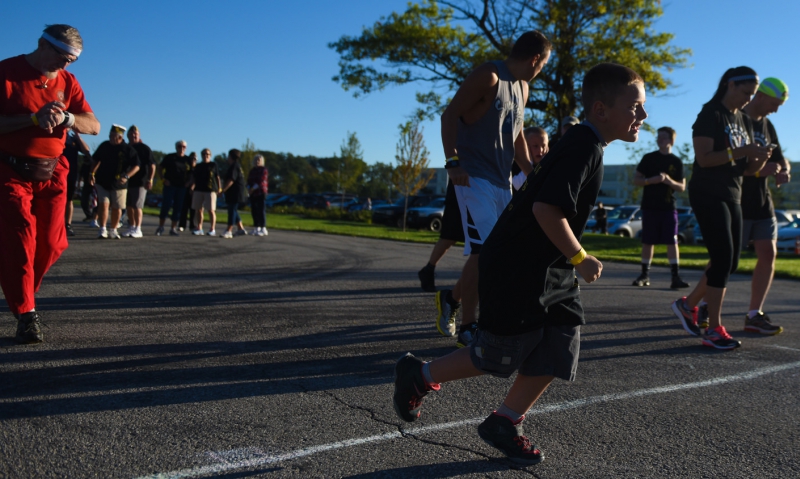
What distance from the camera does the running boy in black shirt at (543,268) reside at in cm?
267

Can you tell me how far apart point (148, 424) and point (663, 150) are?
7989 mm

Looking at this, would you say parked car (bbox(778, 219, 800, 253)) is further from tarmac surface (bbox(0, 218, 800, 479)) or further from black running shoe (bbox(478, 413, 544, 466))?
black running shoe (bbox(478, 413, 544, 466))

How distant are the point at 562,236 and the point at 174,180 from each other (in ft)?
42.4

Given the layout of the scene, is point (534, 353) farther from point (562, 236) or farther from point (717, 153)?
point (717, 153)

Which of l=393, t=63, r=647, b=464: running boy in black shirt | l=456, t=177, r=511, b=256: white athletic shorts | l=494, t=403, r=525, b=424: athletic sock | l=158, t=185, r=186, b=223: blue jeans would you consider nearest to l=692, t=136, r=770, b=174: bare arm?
l=456, t=177, r=511, b=256: white athletic shorts

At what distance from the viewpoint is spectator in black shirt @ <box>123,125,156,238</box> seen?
1234cm

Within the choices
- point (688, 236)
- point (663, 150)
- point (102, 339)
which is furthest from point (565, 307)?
point (688, 236)

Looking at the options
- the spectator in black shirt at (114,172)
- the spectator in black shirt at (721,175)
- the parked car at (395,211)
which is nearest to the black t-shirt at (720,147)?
the spectator in black shirt at (721,175)

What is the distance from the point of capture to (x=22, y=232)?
4352mm

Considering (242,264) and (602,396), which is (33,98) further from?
(242,264)

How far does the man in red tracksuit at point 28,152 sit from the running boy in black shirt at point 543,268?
2.96 meters

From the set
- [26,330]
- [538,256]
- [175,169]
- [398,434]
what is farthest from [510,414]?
[175,169]

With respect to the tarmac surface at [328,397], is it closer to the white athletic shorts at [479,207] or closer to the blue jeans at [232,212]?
the white athletic shorts at [479,207]

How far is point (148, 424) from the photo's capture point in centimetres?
294
